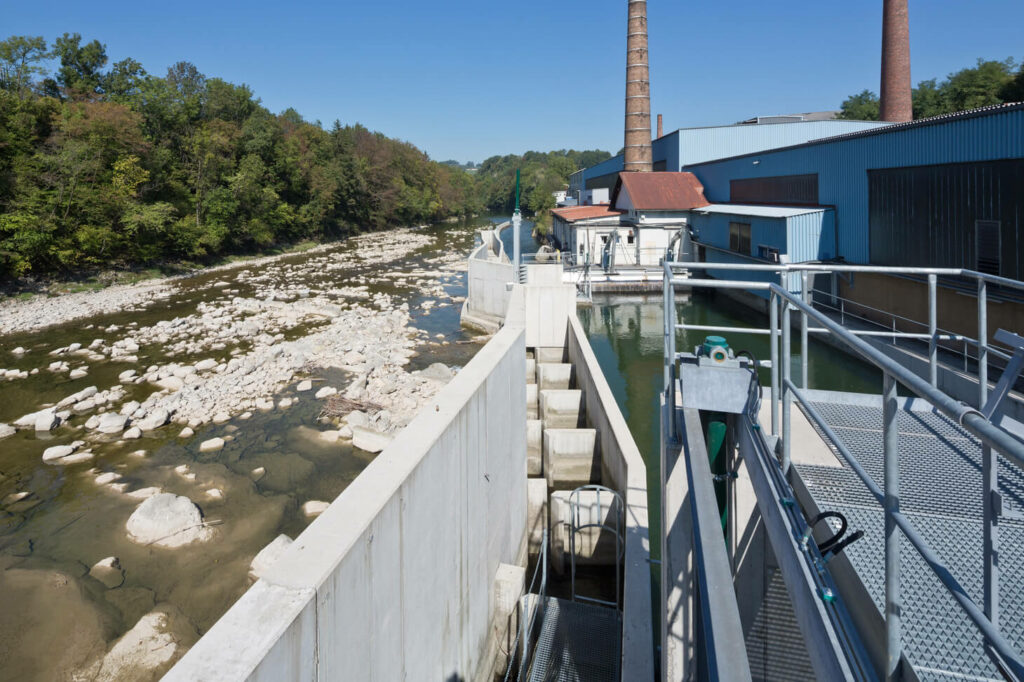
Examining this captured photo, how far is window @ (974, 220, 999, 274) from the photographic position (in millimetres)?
14320

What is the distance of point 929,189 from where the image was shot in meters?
16.6

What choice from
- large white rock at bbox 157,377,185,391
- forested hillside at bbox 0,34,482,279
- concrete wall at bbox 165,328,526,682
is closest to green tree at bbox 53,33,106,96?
forested hillside at bbox 0,34,482,279

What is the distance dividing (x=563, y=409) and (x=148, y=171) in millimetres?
31525

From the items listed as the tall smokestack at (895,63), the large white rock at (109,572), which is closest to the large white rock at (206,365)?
the large white rock at (109,572)

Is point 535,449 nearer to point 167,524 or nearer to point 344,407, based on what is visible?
point 344,407

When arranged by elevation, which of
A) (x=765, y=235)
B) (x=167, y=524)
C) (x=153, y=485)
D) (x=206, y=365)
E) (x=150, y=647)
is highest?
(x=765, y=235)

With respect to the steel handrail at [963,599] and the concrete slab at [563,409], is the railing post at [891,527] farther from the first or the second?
the concrete slab at [563,409]

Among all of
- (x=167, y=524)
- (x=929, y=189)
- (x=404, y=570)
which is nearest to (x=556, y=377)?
(x=167, y=524)

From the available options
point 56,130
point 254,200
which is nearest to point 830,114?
point 254,200

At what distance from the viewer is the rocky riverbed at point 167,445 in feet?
25.3

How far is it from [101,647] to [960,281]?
55.6 ft

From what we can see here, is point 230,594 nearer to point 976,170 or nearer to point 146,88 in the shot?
point 976,170

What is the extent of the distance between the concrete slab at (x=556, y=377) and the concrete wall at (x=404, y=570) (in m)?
8.04

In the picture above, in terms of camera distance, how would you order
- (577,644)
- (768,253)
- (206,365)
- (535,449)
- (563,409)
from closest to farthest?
(577,644) < (535,449) < (563,409) < (206,365) < (768,253)
